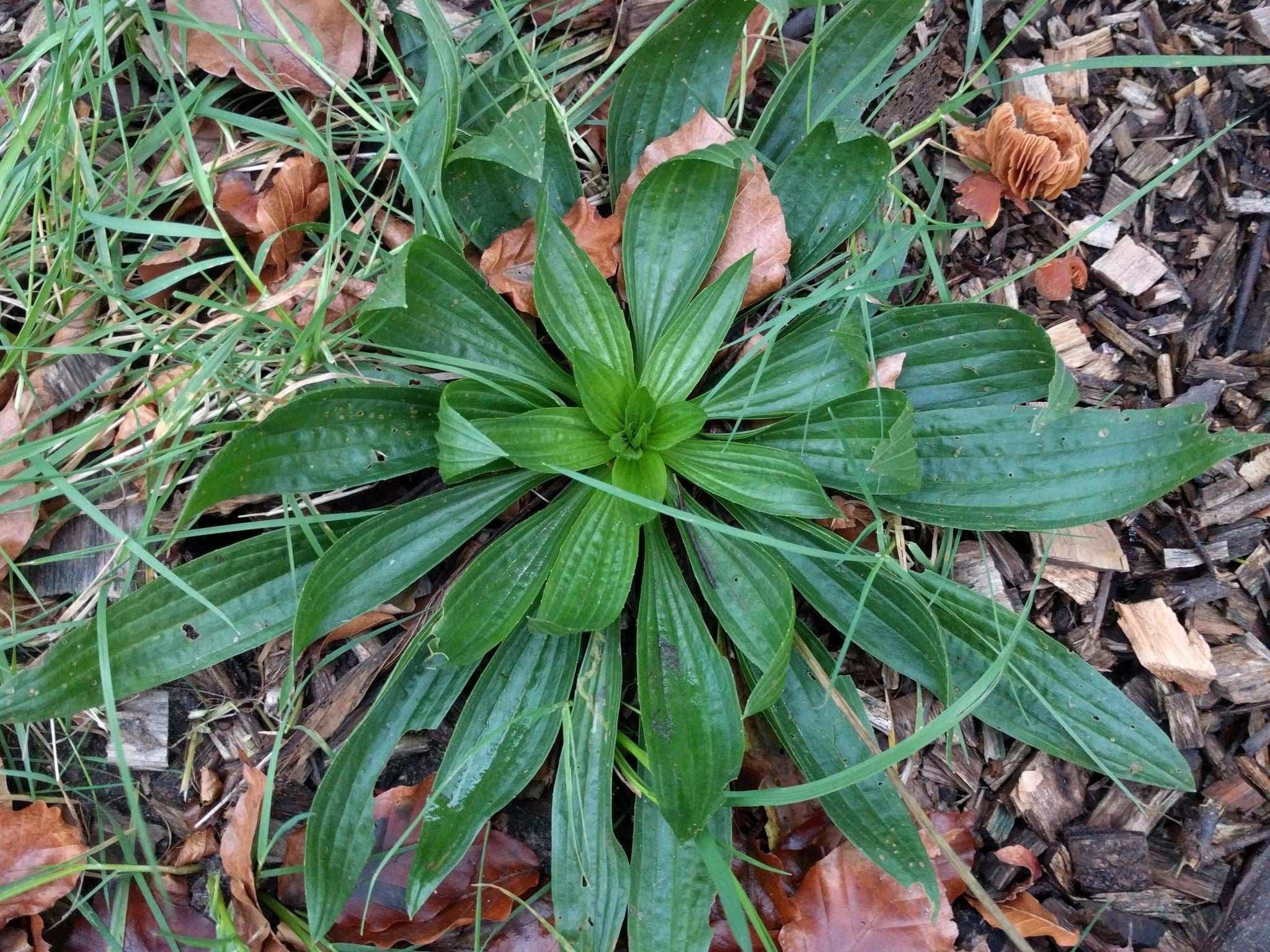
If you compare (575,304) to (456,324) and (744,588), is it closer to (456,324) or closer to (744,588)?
(456,324)

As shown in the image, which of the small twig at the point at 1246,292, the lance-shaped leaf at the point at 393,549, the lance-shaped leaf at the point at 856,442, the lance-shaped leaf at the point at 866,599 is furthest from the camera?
the small twig at the point at 1246,292

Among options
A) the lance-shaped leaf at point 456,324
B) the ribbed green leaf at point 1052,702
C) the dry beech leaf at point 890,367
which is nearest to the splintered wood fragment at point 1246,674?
the ribbed green leaf at point 1052,702

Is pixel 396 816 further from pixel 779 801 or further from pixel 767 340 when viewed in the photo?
pixel 767 340

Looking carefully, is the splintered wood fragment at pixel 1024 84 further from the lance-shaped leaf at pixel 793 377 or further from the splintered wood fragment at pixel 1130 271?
the lance-shaped leaf at pixel 793 377

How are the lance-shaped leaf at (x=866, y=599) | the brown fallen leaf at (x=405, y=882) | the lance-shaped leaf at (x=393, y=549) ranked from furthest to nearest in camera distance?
the brown fallen leaf at (x=405, y=882), the lance-shaped leaf at (x=866, y=599), the lance-shaped leaf at (x=393, y=549)

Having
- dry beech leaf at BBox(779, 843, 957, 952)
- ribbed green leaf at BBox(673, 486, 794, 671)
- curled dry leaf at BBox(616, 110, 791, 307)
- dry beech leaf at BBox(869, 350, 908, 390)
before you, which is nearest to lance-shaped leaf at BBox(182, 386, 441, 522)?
ribbed green leaf at BBox(673, 486, 794, 671)

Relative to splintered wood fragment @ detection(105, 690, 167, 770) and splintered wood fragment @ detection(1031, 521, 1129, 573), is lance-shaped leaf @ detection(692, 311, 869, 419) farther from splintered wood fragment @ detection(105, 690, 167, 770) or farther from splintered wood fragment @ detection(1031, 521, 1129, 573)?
splintered wood fragment @ detection(105, 690, 167, 770)

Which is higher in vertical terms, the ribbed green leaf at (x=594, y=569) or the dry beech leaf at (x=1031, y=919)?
the ribbed green leaf at (x=594, y=569)

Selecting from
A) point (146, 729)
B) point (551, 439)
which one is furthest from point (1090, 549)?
point (146, 729)
